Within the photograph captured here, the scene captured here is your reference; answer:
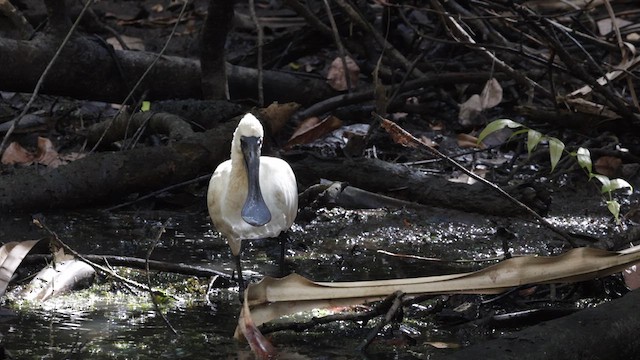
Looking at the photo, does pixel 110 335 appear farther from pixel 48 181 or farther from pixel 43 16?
pixel 43 16

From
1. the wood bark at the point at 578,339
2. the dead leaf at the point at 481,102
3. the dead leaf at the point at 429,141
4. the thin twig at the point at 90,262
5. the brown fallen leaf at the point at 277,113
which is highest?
the wood bark at the point at 578,339

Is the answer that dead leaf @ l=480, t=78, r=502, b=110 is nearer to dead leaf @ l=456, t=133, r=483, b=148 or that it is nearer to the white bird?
dead leaf @ l=456, t=133, r=483, b=148

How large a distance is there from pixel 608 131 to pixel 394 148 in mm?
1220

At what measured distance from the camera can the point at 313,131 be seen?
5.64 m

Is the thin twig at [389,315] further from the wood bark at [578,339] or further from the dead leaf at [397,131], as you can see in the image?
the dead leaf at [397,131]

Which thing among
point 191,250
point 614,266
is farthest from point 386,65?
point 614,266

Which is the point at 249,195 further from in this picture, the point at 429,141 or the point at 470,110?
the point at 470,110

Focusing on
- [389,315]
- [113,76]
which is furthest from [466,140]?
[389,315]

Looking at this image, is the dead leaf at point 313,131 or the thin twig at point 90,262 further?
the dead leaf at point 313,131

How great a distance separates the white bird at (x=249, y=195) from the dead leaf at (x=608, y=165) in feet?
6.79

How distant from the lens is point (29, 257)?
3.88 meters

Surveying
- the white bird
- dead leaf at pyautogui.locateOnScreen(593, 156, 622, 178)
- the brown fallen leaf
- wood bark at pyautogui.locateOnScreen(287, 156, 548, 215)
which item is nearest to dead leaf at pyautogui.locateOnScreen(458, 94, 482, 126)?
dead leaf at pyautogui.locateOnScreen(593, 156, 622, 178)

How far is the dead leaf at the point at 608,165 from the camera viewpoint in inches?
225

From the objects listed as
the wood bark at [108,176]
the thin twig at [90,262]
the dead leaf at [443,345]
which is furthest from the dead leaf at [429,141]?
the dead leaf at [443,345]
